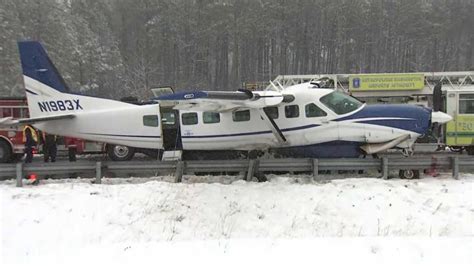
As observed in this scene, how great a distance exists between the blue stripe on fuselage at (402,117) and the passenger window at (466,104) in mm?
5648

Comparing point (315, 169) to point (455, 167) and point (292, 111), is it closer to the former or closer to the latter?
point (292, 111)

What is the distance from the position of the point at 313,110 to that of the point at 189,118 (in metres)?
3.66

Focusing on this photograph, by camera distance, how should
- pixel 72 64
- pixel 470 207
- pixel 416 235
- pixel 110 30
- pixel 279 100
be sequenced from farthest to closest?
pixel 110 30 → pixel 72 64 → pixel 279 100 → pixel 470 207 → pixel 416 235

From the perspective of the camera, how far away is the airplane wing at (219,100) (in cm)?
1065

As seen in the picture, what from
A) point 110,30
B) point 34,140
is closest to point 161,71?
point 110,30

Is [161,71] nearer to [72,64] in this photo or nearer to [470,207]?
[72,64]

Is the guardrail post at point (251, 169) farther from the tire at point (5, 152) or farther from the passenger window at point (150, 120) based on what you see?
the tire at point (5, 152)

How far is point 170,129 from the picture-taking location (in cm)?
1402

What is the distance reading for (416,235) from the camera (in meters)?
8.28

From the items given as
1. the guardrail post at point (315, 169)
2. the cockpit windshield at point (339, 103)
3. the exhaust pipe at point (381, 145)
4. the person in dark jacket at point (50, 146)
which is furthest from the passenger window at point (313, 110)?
the person in dark jacket at point (50, 146)

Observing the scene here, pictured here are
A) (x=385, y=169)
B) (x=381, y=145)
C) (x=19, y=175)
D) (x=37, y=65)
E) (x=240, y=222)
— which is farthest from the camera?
(x=37, y=65)

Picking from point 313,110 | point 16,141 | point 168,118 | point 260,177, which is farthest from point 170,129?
point 16,141

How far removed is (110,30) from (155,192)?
182 feet

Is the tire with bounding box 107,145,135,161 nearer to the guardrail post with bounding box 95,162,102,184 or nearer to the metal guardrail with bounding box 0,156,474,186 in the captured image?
the metal guardrail with bounding box 0,156,474,186
